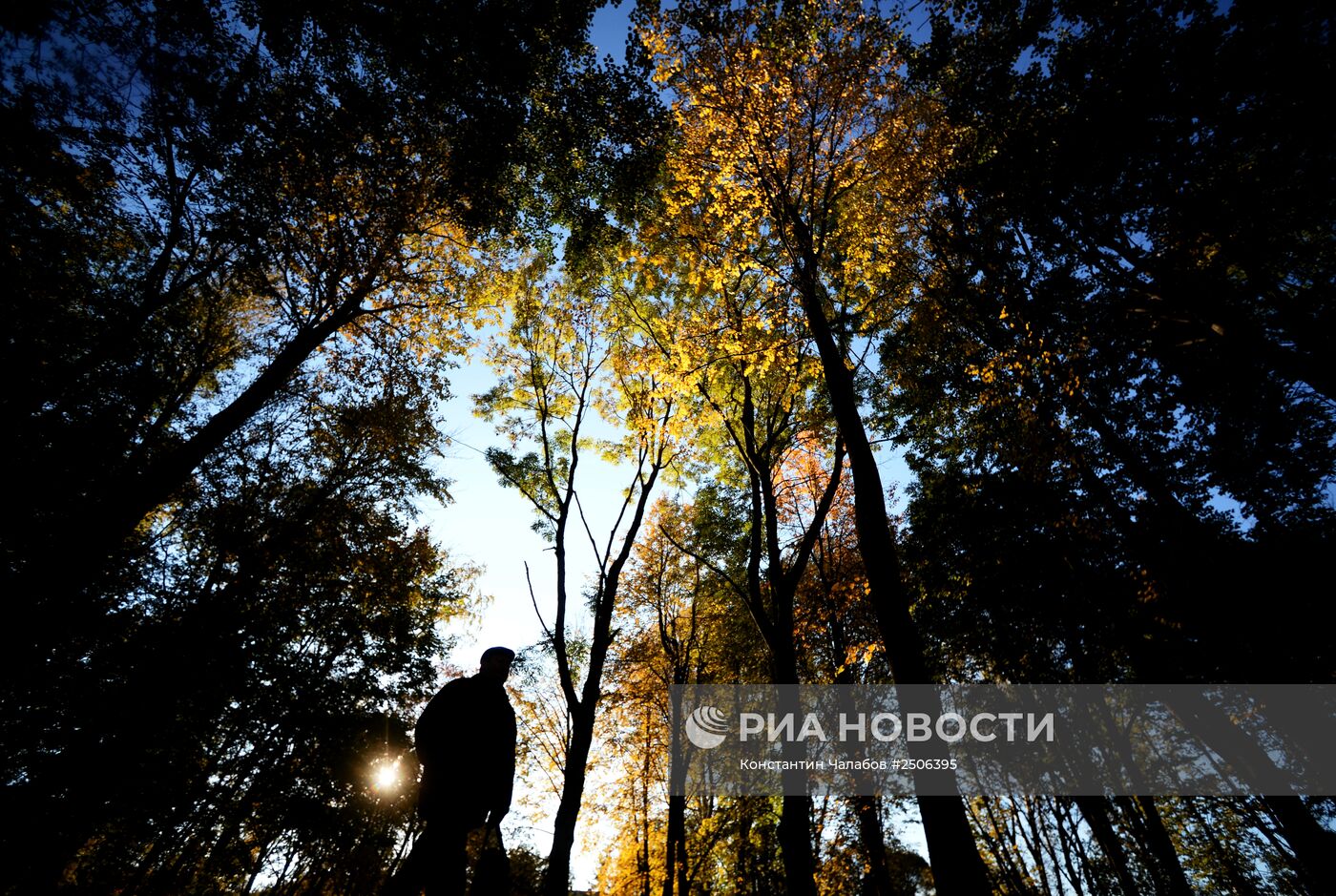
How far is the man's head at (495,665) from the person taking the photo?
279 centimetres

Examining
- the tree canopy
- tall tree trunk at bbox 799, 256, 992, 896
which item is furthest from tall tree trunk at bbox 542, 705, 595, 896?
tall tree trunk at bbox 799, 256, 992, 896

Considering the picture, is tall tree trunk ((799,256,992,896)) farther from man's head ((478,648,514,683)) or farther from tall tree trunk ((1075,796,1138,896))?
tall tree trunk ((1075,796,1138,896))

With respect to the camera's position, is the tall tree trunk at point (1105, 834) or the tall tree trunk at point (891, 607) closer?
the tall tree trunk at point (891, 607)

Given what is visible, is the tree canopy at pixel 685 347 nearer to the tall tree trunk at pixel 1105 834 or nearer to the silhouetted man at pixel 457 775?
the tall tree trunk at pixel 1105 834

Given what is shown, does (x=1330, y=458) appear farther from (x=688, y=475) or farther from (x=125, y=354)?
(x=125, y=354)

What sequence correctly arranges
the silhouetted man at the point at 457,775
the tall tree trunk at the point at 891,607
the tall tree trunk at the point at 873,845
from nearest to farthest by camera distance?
→ the silhouetted man at the point at 457,775 → the tall tree trunk at the point at 891,607 → the tall tree trunk at the point at 873,845

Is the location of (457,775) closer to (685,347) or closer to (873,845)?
(685,347)

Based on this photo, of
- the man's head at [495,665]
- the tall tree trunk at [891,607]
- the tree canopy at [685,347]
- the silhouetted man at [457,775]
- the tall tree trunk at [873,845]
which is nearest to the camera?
the silhouetted man at [457,775]

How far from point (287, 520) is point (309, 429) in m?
2.59

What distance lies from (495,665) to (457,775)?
618 mm

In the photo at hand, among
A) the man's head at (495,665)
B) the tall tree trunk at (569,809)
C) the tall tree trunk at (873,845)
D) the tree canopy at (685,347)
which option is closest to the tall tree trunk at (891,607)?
the tree canopy at (685,347)

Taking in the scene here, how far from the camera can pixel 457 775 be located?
7.58 ft

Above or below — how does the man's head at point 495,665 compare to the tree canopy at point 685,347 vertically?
below

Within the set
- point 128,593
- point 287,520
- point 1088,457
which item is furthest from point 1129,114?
point 128,593
